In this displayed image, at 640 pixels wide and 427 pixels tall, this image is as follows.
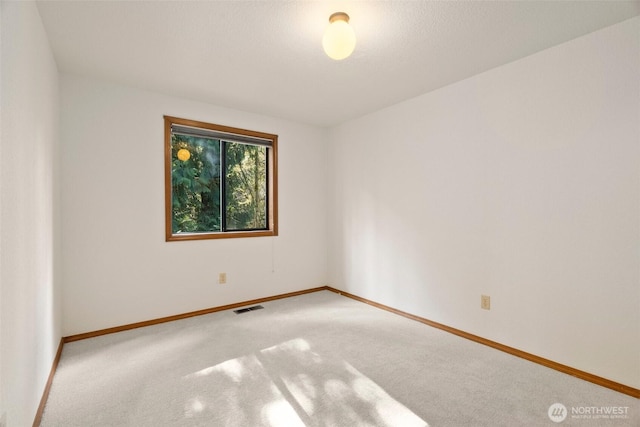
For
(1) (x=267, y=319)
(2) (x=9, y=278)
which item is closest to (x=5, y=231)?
(2) (x=9, y=278)

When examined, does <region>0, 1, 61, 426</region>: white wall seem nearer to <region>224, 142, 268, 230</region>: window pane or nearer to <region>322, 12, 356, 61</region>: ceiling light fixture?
<region>322, 12, 356, 61</region>: ceiling light fixture

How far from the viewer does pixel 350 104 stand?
136 inches

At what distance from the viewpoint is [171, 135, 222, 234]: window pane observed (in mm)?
3367

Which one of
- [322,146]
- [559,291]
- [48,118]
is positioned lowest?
[559,291]

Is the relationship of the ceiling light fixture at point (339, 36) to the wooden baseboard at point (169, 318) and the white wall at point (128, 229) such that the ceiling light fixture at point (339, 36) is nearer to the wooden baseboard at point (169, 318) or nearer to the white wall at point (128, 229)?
the white wall at point (128, 229)

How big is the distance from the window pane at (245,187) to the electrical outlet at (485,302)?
2554 millimetres

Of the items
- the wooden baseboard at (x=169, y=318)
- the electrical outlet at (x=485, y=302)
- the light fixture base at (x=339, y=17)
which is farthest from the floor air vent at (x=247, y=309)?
the light fixture base at (x=339, y=17)

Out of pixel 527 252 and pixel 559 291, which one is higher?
pixel 527 252

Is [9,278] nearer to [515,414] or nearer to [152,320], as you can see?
[152,320]

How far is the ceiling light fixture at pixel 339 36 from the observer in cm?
181

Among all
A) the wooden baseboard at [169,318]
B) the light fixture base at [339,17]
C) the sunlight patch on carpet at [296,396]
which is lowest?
the sunlight patch on carpet at [296,396]

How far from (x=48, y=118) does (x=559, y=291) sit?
149 inches
